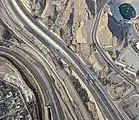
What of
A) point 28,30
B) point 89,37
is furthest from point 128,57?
point 28,30

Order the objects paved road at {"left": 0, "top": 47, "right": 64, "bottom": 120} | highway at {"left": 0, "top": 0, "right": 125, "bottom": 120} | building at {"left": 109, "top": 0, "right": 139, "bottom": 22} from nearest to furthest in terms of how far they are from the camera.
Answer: paved road at {"left": 0, "top": 47, "right": 64, "bottom": 120} → highway at {"left": 0, "top": 0, "right": 125, "bottom": 120} → building at {"left": 109, "top": 0, "right": 139, "bottom": 22}

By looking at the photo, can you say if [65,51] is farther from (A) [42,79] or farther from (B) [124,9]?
(B) [124,9]

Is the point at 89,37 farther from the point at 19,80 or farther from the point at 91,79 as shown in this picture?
the point at 19,80

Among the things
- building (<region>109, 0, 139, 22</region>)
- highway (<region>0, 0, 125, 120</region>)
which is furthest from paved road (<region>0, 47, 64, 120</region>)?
building (<region>109, 0, 139, 22</region>)

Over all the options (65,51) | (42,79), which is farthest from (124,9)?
(42,79)

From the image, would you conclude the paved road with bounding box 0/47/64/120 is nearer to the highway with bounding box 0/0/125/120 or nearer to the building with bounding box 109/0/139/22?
the highway with bounding box 0/0/125/120

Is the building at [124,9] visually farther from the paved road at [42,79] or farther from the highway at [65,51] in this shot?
the paved road at [42,79]
